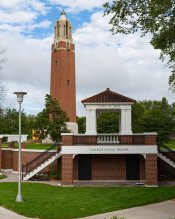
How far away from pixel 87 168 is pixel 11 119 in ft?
179

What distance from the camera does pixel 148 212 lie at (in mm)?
17297

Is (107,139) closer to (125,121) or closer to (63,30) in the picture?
(125,121)

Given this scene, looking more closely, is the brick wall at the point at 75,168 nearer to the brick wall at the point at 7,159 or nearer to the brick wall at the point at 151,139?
the brick wall at the point at 151,139

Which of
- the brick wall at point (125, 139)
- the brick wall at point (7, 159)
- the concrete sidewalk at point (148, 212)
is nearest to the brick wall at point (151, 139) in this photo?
the brick wall at point (125, 139)

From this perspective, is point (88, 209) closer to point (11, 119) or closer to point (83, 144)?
point (83, 144)

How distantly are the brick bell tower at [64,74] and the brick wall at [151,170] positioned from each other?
1774 inches

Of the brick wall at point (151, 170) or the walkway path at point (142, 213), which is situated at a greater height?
the brick wall at point (151, 170)

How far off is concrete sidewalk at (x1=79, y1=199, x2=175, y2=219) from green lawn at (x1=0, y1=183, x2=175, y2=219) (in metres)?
0.49

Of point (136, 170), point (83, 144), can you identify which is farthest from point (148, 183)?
point (83, 144)

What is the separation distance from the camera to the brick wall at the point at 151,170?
89.5 feet

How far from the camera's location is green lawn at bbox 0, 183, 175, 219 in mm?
16969

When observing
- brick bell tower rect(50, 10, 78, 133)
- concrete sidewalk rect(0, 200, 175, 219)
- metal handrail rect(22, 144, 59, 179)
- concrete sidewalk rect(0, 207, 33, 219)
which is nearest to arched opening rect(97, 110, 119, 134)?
brick bell tower rect(50, 10, 78, 133)

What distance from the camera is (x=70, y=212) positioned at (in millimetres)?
16828

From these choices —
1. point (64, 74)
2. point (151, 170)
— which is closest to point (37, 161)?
point (151, 170)
